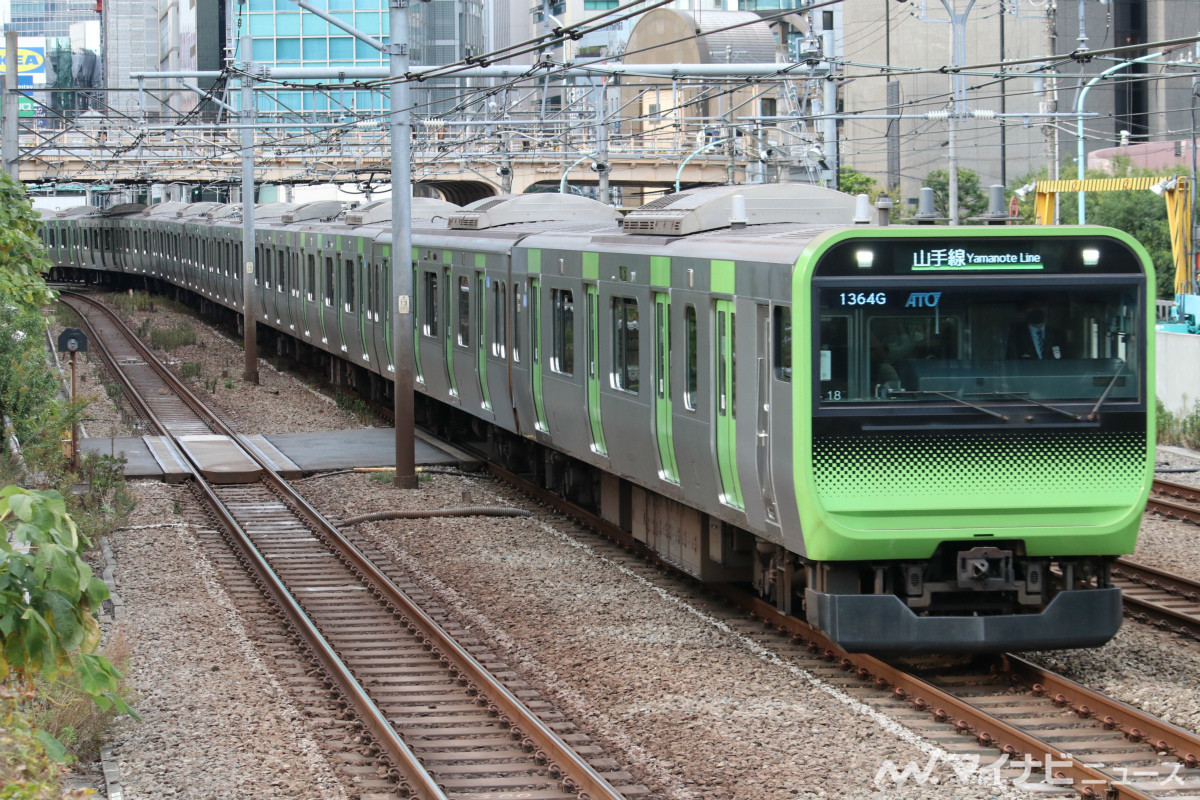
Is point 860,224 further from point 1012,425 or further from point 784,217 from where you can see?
point 784,217

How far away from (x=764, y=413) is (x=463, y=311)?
906 centimetres

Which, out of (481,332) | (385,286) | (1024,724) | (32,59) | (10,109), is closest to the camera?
(1024,724)

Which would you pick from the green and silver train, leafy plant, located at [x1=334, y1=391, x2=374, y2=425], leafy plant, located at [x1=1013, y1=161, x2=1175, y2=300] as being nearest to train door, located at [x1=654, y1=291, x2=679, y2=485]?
the green and silver train

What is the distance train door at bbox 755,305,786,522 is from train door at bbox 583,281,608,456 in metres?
3.70

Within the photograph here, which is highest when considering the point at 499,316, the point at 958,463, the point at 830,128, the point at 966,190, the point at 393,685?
the point at 966,190

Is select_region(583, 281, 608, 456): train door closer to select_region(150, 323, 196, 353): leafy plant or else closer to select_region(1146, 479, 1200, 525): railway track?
select_region(1146, 479, 1200, 525): railway track

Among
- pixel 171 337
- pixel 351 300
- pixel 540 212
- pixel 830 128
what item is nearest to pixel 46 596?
pixel 540 212

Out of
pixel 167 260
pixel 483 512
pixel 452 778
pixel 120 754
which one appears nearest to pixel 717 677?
pixel 452 778

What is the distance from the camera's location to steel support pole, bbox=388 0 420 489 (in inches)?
665

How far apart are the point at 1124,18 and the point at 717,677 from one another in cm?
6296

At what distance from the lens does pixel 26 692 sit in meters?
6.09

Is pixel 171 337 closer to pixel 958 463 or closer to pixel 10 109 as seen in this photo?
pixel 10 109

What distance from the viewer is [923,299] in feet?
29.4

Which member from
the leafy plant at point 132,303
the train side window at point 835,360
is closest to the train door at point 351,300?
the train side window at point 835,360
